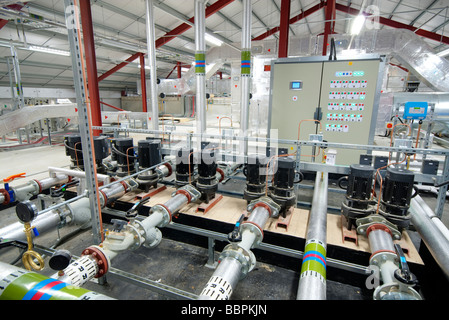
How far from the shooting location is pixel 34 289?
3.14 feet

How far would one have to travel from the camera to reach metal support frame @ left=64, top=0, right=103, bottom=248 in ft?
4.56

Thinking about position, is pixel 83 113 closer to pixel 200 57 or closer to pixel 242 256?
pixel 242 256

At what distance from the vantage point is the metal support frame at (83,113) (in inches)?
54.7

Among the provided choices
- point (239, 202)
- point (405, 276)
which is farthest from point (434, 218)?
point (239, 202)

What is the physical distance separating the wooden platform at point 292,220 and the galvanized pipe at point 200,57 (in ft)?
8.04

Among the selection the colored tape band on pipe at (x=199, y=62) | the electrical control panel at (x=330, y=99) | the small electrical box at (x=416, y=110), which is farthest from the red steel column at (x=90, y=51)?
the small electrical box at (x=416, y=110)

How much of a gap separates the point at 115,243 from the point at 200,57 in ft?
13.0

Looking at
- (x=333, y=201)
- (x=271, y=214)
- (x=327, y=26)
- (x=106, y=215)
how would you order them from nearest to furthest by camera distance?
(x=271, y=214) < (x=106, y=215) < (x=333, y=201) < (x=327, y=26)

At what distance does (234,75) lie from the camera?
8203mm

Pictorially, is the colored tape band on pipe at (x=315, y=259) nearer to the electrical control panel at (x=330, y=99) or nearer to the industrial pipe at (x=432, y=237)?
the industrial pipe at (x=432, y=237)
